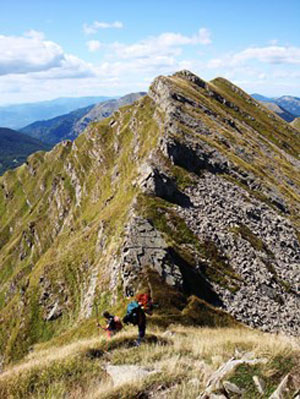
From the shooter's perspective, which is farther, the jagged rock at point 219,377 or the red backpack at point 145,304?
the red backpack at point 145,304

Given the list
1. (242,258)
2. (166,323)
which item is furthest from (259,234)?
(166,323)

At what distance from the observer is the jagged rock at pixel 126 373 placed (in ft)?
33.9

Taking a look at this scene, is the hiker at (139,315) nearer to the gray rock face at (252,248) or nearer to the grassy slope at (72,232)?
the gray rock face at (252,248)

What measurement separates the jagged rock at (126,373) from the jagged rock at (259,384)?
322cm

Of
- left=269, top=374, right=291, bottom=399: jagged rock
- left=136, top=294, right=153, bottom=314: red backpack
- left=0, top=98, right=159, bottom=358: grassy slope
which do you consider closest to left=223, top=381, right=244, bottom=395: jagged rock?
left=269, top=374, right=291, bottom=399: jagged rock

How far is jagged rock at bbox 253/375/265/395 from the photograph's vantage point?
Answer: 934 centimetres

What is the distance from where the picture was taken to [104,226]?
56.0 metres

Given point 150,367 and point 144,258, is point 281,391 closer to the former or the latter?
point 150,367

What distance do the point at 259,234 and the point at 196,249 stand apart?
13.8 meters

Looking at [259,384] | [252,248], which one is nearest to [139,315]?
[259,384]

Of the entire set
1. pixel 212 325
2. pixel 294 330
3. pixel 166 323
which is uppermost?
pixel 166 323

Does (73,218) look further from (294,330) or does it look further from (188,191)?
(294,330)

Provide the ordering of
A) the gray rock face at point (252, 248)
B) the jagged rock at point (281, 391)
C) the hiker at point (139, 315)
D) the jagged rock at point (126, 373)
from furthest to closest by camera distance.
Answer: the gray rock face at point (252, 248)
the hiker at point (139, 315)
the jagged rock at point (126, 373)
the jagged rock at point (281, 391)

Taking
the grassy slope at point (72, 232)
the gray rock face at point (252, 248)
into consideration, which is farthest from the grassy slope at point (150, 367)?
the grassy slope at point (72, 232)
